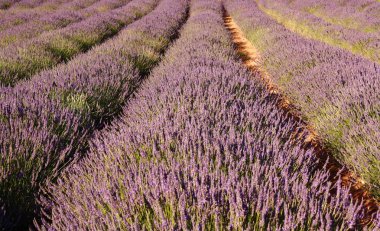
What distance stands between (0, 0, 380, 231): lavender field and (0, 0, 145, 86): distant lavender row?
0.04m

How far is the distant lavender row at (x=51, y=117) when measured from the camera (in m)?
1.92

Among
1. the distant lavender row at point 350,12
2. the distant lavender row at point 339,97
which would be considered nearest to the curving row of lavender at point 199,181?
the distant lavender row at point 339,97

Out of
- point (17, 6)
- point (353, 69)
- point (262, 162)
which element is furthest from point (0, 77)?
point (17, 6)

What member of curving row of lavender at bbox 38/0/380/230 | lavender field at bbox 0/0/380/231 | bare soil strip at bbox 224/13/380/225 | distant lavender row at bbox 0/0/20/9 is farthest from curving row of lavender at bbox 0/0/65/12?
curving row of lavender at bbox 38/0/380/230

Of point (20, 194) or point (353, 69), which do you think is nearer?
point (20, 194)

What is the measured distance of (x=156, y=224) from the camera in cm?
122

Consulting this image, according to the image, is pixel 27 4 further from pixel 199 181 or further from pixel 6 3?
pixel 199 181

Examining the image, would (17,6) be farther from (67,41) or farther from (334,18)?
(334,18)

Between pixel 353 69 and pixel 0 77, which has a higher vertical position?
pixel 353 69

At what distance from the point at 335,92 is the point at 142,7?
39.7 ft

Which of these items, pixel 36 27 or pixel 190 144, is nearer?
pixel 190 144

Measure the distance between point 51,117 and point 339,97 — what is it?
2568mm

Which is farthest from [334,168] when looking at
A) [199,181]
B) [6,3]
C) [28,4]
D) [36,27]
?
[6,3]

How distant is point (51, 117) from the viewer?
2602 millimetres
